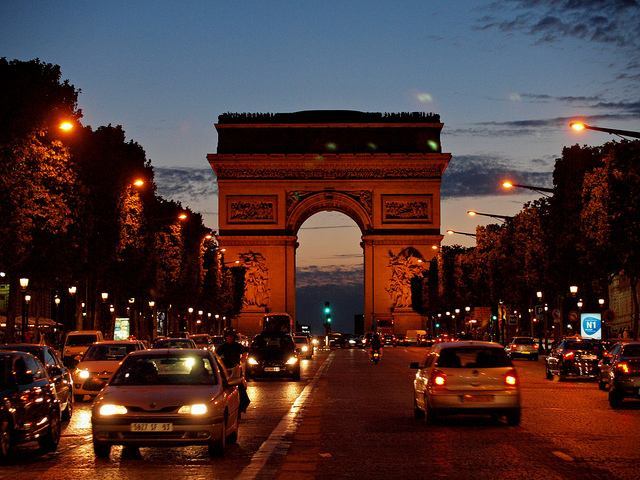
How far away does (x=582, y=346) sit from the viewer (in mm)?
44094

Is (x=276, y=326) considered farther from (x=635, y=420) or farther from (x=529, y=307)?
(x=635, y=420)

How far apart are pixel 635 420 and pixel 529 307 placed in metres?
68.3

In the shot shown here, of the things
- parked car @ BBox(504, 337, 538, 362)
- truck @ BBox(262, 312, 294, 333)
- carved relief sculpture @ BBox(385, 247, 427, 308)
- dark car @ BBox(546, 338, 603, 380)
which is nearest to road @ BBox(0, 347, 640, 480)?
dark car @ BBox(546, 338, 603, 380)

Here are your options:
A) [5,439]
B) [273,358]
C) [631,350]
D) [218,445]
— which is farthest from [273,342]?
[5,439]

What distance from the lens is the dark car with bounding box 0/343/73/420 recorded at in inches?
892

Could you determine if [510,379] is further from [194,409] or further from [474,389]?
[194,409]

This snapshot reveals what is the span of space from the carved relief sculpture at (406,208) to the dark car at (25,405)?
106920 millimetres

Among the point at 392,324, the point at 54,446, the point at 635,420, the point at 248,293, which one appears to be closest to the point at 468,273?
the point at 392,324

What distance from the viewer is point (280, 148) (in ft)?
417

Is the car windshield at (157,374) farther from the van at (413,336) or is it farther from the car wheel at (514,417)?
the van at (413,336)

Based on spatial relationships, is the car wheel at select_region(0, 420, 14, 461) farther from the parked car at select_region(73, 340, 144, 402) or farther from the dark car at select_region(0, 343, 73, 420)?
the parked car at select_region(73, 340, 144, 402)

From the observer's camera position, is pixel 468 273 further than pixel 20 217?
Yes

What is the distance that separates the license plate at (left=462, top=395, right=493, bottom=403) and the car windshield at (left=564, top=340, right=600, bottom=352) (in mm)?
21591

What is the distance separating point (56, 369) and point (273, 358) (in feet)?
76.0
